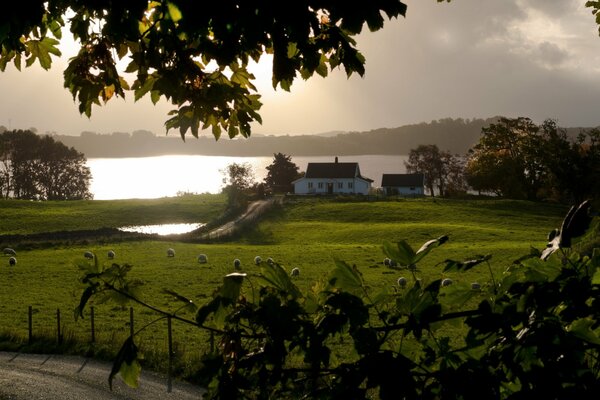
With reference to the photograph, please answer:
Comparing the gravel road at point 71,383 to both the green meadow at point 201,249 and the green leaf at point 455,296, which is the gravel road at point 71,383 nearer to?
the green meadow at point 201,249

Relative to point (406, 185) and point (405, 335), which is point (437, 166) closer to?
point (406, 185)

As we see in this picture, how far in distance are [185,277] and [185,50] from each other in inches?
1547

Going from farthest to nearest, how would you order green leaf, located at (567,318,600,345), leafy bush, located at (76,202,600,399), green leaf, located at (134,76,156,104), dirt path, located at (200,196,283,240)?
dirt path, located at (200,196,283,240)
green leaf, located at (134,76,156,104)
green leaf, located at (567,318,600,345)
leafy bush, located at (76,202,600,399)

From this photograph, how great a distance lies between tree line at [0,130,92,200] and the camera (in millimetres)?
118625

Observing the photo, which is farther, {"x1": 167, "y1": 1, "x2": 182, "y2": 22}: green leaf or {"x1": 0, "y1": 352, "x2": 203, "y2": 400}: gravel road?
{"x1": 0, "y1": 352, "x2": 203, "y2": 400}: gravel road

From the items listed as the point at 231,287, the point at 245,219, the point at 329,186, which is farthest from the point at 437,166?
Answer: the point at 231,287

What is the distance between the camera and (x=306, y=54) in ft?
14.0

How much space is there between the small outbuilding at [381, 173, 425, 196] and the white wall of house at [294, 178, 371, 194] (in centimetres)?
553

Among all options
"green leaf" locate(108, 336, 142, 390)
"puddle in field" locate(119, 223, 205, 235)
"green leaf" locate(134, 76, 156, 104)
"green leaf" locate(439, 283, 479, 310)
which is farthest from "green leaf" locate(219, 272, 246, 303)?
"puddle in field" locate(119, 223, 205, 235)

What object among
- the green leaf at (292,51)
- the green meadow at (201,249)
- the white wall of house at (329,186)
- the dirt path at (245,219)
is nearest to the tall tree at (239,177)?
the green meadow at (201,249)

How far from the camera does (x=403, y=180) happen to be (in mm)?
127688

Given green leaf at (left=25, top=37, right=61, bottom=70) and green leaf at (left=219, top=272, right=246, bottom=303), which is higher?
green leaf at (left=25, top=37, right=61, bottom=70)

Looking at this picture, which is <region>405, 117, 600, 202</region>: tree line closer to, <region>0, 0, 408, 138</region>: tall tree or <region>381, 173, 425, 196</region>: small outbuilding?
<region>381, 173, 425, 196</region>: small outbuilding

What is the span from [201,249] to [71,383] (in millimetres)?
40806
